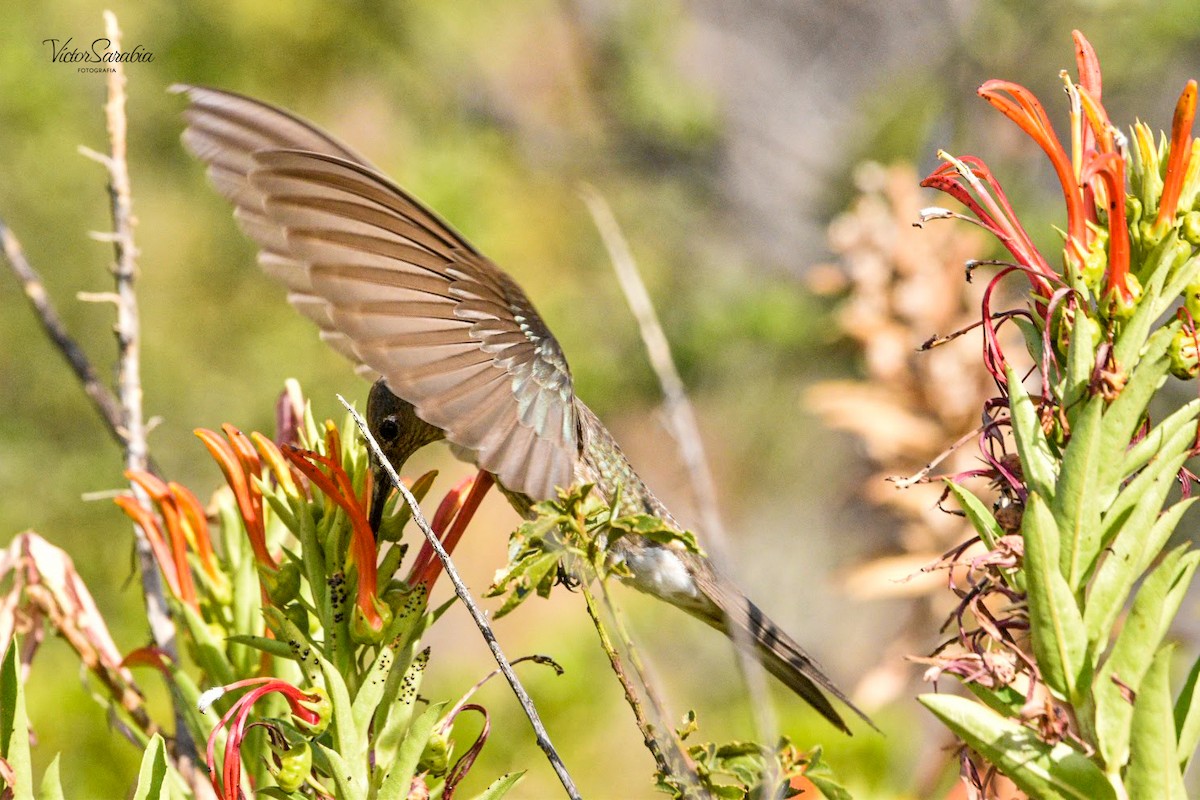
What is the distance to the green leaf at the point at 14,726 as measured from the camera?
0.75m

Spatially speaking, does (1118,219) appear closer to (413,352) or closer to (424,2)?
(413,352)

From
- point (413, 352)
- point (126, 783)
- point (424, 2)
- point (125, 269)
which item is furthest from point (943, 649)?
point (424, 2)

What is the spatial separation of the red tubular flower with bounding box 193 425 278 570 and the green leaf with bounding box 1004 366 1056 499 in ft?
1.86

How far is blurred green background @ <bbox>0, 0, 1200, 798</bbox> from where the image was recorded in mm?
2906

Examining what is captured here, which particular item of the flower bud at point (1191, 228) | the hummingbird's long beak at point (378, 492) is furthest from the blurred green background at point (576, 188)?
the flower bud at point (1191, 228)

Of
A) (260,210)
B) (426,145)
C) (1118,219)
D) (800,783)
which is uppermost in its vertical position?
(426,145)

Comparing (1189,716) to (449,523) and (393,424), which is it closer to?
(449,523)

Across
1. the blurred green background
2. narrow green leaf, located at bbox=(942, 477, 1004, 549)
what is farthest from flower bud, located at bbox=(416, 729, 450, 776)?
the blurred green background

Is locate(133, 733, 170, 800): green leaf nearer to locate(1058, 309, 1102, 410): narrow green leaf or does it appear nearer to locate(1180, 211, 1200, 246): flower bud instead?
locate(1058, 309, 1102, 410): narrow green leaf

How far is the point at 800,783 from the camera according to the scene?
1.25 metres

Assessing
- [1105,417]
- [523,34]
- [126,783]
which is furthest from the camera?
[523,34]

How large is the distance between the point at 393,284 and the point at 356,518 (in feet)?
1.31

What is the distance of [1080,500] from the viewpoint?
2.11ft

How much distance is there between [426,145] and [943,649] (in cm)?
320
